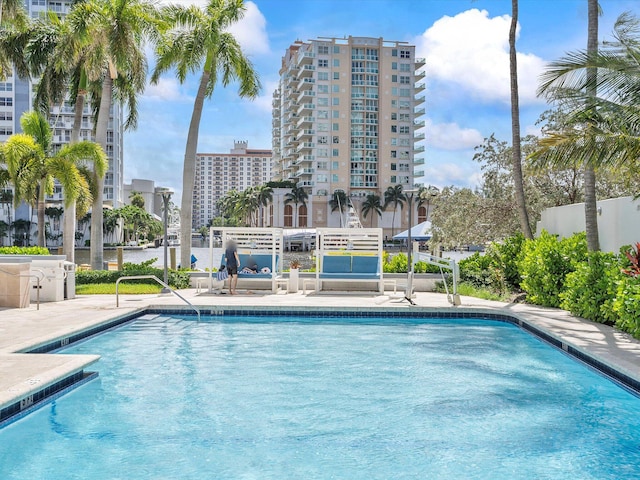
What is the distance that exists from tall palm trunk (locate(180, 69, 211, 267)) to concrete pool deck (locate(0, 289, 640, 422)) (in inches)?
153

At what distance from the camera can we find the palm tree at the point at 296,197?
314ft

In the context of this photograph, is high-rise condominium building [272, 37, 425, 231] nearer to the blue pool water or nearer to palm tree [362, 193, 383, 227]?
palm tree [362, 193, 383, 227]

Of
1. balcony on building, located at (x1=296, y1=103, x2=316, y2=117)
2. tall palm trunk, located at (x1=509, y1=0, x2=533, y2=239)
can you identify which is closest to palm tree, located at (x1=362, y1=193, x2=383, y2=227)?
balcony on building, located at (x1=296, y1=103, x2=316, y2=117)

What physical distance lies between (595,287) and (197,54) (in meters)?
14.5

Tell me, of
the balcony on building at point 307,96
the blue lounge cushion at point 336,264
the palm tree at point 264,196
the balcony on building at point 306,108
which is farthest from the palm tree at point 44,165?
the palm tree at point 264,196

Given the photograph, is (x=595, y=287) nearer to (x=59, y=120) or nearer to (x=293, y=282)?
(x=293, y=282)

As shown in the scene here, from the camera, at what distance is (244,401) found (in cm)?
740

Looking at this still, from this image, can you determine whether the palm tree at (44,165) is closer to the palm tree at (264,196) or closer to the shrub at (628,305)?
the shrub at (628,305)

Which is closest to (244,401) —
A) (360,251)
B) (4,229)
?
(360,251)

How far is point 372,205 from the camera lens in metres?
95.7

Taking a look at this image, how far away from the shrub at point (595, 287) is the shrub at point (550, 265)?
0.81 m

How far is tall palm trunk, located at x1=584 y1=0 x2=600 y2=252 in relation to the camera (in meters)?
12.1

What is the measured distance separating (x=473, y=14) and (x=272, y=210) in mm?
77069

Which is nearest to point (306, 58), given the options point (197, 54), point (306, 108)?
point (306, 108)
